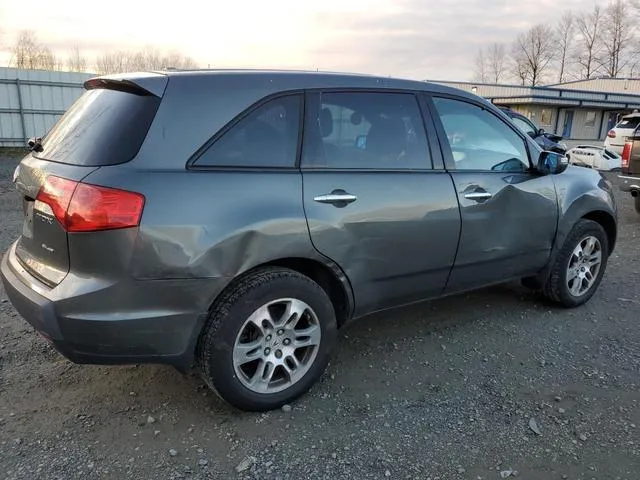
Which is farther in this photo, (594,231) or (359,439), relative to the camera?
(594,231)

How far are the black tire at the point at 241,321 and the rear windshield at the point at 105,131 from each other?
0.84 metres

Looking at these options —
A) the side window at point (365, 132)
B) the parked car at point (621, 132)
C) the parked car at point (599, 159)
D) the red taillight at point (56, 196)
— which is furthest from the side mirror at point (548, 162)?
the parked car at point (599, 159)

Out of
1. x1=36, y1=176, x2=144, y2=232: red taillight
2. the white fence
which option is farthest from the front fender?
the white fence

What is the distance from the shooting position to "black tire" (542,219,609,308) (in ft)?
14.3

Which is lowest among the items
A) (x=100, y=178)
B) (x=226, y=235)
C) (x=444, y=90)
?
(x=226, y=235)

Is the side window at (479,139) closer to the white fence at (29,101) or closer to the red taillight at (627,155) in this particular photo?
the red taillight at (627,155)

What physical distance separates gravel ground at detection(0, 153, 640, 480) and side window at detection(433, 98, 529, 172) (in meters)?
1.26

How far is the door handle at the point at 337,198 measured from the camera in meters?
2.93

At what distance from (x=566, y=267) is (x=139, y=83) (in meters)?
3.50

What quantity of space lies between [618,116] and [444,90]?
39.7 meters

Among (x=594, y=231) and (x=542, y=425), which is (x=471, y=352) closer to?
(x=542, y=425)

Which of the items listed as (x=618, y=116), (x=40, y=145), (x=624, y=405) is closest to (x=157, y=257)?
(x=40, y=145)

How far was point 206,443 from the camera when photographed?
8.82 ft

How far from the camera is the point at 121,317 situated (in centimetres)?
246
